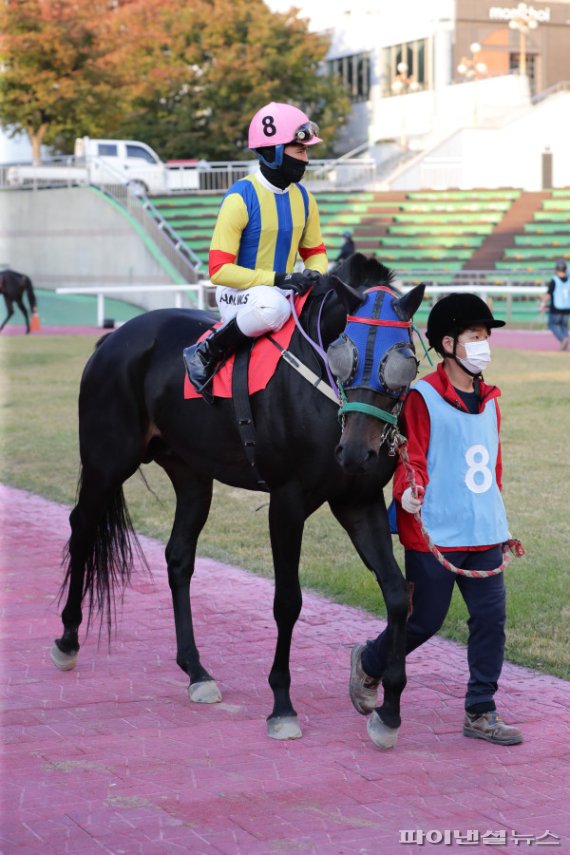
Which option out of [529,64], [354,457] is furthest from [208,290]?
[529,64]

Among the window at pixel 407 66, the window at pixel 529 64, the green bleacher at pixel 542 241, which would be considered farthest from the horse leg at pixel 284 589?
the window at pixel 529 64

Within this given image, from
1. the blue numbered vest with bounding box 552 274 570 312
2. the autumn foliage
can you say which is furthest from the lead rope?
the autumn foliage

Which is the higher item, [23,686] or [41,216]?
[41,216]

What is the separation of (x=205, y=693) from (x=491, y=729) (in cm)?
125

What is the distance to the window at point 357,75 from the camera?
58844 mm

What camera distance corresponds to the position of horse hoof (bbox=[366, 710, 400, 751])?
4.61m

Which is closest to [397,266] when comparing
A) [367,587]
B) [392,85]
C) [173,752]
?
[392,85]

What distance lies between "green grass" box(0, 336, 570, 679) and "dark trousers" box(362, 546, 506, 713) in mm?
973

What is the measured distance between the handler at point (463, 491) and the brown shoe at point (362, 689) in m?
0.31

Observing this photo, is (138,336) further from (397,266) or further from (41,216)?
(41,216)

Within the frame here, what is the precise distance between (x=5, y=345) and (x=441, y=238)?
16.8 meters

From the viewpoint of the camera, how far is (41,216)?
4369 centimetres

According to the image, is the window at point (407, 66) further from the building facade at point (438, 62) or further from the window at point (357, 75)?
the window at point (357, 75)

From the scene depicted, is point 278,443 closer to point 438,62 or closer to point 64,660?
point 64,660
